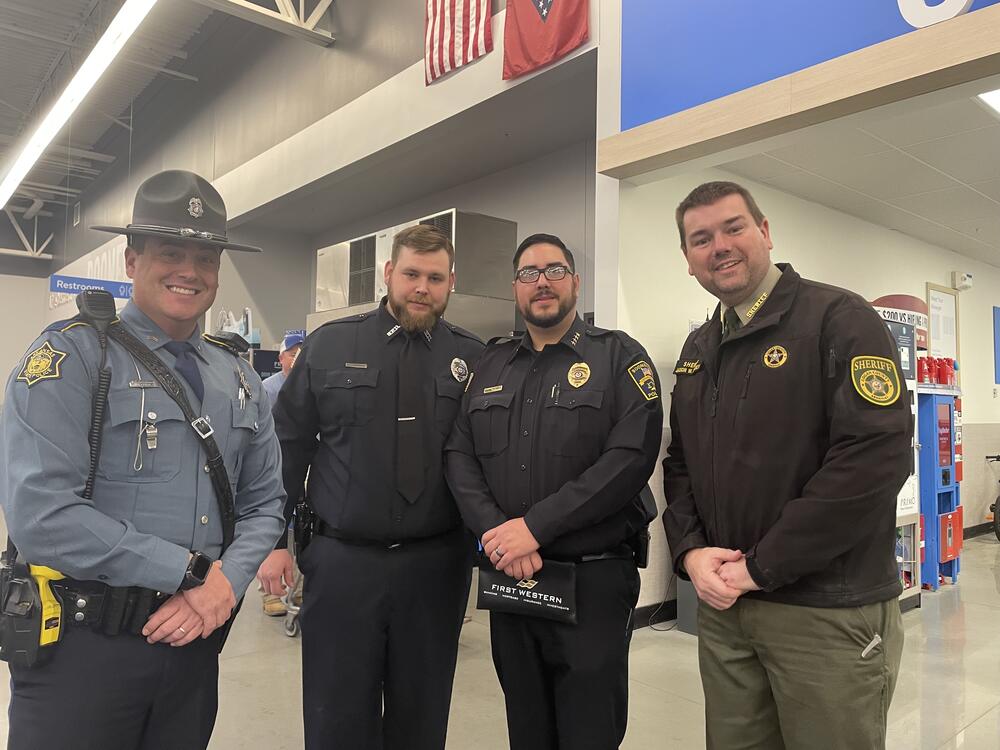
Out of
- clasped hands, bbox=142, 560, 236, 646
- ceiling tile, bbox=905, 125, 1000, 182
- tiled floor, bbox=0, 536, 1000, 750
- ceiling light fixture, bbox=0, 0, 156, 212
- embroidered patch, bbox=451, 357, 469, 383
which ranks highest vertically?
ceiling light fixture, bbox=0, 0, 156, 212

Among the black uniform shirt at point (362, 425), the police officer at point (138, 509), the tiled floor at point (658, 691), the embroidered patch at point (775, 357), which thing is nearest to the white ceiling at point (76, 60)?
the tiled floor at point (658, 691)

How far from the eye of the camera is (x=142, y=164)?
1185 cm

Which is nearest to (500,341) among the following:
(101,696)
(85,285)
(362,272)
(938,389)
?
(101,696)

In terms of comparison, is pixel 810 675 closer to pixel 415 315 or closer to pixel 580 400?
pixel 580 400

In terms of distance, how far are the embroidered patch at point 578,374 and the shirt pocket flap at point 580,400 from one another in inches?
1.4

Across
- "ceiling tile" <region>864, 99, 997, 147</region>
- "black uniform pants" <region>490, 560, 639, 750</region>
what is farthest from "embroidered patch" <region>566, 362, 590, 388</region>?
"ceiling tile" <region>864, 99, 997, 147</region>

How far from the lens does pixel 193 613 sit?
1439 mm

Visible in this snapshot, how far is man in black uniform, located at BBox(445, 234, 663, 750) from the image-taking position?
1.87 m

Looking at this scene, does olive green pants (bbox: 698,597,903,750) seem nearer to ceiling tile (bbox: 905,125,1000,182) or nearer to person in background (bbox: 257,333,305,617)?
person in background (bbox: 257,333,305,617)

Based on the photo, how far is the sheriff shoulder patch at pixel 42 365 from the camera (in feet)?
4.41

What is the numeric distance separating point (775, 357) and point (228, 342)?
137 cm

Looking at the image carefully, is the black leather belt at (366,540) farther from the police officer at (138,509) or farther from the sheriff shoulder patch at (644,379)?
the sheriff shoulder patch at (644,379)

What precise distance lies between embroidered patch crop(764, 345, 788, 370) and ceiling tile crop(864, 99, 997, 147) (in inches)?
113

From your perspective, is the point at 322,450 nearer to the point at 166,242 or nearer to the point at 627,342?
the point at 166,242
